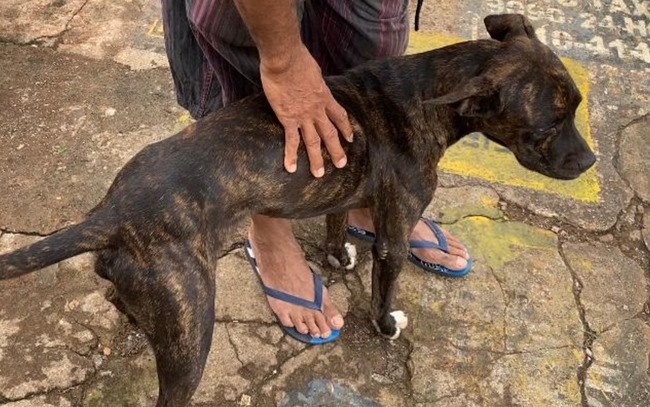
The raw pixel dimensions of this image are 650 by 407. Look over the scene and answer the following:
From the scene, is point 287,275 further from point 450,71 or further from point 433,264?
point 450,71

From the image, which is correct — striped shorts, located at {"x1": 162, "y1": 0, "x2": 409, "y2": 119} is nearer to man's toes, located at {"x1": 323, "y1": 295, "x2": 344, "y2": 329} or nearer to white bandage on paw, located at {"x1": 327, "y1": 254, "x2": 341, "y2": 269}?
white bandage on paw, located at {"x1": 327, "y1": 254, "x2": 341, "y2": 269}

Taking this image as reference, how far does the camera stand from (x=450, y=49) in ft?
8.73

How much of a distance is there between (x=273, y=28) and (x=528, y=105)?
98cm

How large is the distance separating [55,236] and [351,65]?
4.57 feet

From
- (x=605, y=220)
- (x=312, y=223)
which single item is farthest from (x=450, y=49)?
(x=605, y=220)

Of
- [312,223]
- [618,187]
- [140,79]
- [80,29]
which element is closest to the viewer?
[312,223]

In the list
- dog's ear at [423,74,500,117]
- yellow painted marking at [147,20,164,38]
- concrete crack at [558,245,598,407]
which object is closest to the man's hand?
dog's ear at [423,74,500,117]

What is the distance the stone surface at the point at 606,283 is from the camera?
3229 mm

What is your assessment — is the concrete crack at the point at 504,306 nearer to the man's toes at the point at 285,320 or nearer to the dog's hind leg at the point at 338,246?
the dog's hind leg at the point at 338,246

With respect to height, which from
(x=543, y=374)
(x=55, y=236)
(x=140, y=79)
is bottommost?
(x=543, y=374)

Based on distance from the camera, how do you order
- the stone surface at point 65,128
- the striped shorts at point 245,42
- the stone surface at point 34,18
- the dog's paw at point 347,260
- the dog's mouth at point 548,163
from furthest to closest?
the stone surface at point 34,18, the stone surface at point 65,128, the dog's paw at point 347,260, the dog's mouth at point 548,163, the striped shorts at point 245,42

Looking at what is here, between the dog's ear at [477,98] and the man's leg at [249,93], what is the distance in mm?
731

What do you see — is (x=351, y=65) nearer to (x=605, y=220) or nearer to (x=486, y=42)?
(x=486, y=42)

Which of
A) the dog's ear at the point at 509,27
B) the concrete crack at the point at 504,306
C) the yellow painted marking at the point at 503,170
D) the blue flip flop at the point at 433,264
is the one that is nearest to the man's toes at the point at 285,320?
the blue flip flop at the point at 433,264
